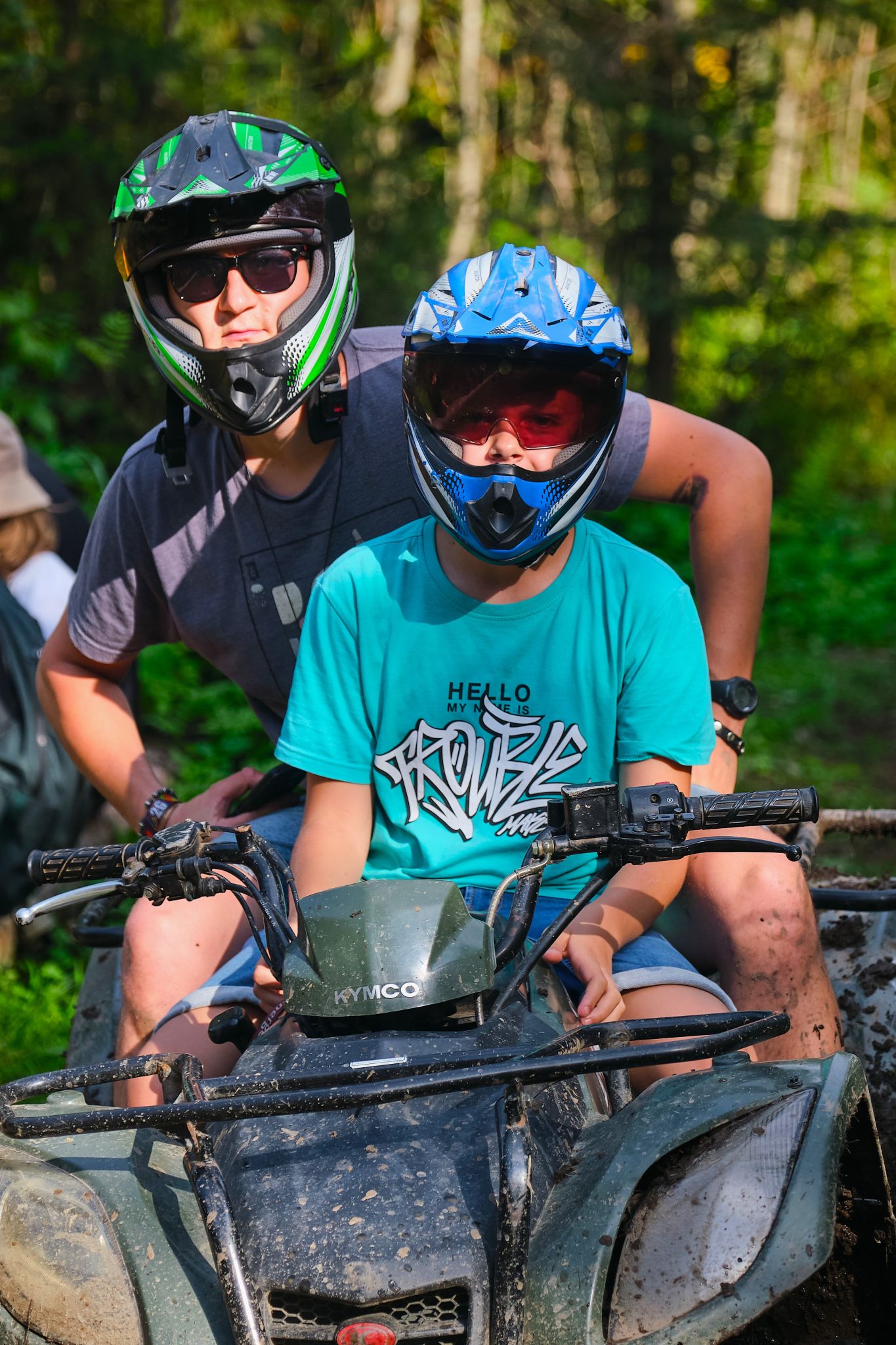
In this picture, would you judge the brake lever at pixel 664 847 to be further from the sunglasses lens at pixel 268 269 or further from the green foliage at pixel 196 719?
the green foliage at pixel 196 719

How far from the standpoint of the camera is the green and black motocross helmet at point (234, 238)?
9.55 feet

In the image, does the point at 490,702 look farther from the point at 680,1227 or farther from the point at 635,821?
the point at 680,1227

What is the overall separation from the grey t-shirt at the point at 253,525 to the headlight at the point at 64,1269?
1632 mm

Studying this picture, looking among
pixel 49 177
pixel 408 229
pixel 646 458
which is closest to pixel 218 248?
pixel 646 458

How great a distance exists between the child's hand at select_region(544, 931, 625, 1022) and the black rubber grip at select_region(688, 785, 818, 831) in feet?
1.08

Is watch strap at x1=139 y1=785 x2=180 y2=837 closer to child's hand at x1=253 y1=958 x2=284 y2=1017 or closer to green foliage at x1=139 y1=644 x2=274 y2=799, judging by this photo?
child's hand at x1=253 y1=958 x2=284 y2=1017

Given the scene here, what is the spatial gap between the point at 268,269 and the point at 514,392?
866 millimetres

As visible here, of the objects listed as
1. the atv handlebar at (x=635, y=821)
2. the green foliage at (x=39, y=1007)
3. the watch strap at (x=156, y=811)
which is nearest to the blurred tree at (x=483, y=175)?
the green foliage at (x=39, y=1007)

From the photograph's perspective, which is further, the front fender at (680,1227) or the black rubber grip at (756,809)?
the black rubber grip at (756,809)

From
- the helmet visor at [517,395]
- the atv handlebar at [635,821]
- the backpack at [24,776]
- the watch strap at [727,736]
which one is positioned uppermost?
the helmet visor at [517,395]

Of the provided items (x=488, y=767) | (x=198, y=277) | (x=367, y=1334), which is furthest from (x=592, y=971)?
(x=198, y=277)

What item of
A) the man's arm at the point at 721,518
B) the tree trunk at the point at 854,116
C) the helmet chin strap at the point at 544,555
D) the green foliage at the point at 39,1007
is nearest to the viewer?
the helmet chin strap at the point at 544,555

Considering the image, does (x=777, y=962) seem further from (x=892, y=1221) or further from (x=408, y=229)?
(x=408, y=229)

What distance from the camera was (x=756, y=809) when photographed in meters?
2.02
